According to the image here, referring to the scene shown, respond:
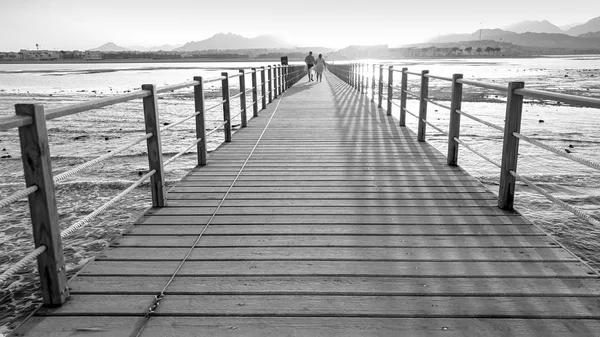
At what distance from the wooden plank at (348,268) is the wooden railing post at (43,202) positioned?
392mm

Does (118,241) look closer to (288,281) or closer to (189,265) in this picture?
(189,265)

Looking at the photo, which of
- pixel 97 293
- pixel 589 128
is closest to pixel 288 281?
pixel 97 293

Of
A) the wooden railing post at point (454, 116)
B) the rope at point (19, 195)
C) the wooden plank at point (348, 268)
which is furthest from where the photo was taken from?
the wooden railing post at point (454, 116)

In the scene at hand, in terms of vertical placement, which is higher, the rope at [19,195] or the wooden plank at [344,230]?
the rope at [19,195]

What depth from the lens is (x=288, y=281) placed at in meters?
2.84

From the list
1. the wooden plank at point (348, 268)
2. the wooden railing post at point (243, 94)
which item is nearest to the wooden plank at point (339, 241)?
the wooden plank at point (348, 268)

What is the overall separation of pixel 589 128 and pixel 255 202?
36.3 feet

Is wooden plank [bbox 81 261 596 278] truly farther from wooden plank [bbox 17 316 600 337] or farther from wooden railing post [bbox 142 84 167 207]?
wooden railing post [bbox 142 84 167 207]

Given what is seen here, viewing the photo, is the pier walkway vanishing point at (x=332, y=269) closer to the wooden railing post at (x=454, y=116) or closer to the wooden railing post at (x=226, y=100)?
the wooden railing post at (x=454, y=116)

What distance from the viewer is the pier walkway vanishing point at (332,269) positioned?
2404mm

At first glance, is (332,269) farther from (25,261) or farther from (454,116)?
(454,116)

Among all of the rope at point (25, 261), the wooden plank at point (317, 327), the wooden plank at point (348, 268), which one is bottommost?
the wooden plank at point (317, 327)

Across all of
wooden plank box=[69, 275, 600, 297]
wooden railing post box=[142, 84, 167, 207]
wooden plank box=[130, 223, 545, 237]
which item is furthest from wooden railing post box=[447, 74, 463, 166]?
wooden railing post box=[142, 84, 167, 207]

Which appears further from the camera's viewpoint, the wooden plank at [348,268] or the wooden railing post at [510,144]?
the wooden railing post at [510,144]
